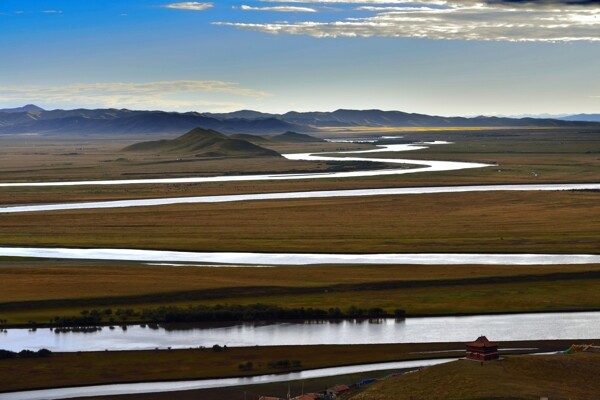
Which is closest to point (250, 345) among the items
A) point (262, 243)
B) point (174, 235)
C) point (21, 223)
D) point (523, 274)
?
point (523, 274)

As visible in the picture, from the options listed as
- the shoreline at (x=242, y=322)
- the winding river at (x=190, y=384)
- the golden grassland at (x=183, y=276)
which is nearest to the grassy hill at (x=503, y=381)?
the winding river at (x=190, y=384)

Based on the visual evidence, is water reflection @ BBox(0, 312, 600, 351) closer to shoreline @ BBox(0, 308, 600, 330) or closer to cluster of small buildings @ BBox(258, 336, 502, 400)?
shoreline @ BBox(0, 308, 600, 330)

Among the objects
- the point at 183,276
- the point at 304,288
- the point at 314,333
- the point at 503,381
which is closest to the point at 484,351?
the point at 503,381

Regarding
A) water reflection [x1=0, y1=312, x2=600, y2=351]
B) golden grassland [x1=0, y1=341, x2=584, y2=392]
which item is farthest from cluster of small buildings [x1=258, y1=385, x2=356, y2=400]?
water reflection [x1=0, y1=312, x2=600, y2=351]

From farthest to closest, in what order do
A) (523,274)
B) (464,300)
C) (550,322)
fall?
(523,274)
(464,300)
(550,322)

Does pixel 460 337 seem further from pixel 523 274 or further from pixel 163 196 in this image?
pixel 163 196

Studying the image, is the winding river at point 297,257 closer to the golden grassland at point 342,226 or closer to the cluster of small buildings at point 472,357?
the golden grassland at point 342,226
